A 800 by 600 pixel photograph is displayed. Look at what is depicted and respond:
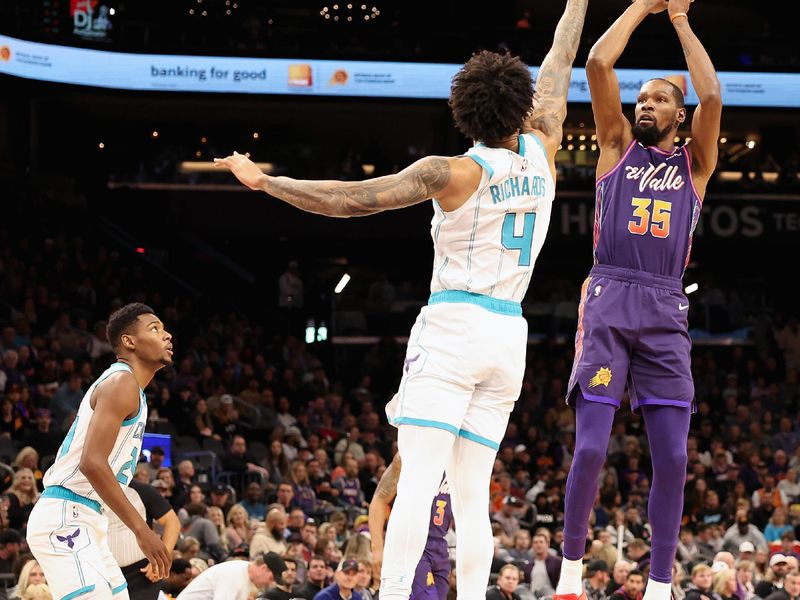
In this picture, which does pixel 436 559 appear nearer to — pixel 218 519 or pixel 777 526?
pixel 218 519

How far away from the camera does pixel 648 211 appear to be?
6.12m

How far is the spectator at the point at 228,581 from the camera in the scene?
9.70 metres

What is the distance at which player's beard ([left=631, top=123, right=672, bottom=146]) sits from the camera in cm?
624

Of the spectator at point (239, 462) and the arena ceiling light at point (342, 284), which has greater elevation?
the arena ceiling light at point (342, 284)

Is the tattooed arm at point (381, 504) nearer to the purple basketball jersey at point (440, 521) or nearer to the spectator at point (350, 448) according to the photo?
the purple basketball jersey at point (440, 521)

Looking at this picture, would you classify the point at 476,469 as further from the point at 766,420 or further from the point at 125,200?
the point at 125,200

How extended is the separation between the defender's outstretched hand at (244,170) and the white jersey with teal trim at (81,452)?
1.52m

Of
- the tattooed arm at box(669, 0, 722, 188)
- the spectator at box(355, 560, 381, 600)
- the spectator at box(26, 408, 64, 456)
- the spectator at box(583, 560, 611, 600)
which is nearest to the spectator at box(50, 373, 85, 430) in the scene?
the spectator at box(26, 408, 64, 456)

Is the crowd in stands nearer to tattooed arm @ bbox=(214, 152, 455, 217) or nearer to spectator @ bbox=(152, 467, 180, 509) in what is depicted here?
spectator @ bbox=(152, 467, 180, 509)

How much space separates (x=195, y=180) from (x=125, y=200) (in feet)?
4.93

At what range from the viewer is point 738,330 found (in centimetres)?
2558

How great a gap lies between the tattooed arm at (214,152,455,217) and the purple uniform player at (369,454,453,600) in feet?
10.3

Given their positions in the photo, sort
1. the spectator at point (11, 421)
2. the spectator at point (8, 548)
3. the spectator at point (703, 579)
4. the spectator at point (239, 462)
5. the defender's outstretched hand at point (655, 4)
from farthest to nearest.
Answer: the spectator at point (239, 462), the spectator at point (11, 421), the spectator at point (703, 579), the spectator at point (8, 548), the defender's outstretched hand at point (655, 4)

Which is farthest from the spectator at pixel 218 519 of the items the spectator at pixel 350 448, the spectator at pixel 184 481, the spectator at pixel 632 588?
the spectator at pixel 632 588
